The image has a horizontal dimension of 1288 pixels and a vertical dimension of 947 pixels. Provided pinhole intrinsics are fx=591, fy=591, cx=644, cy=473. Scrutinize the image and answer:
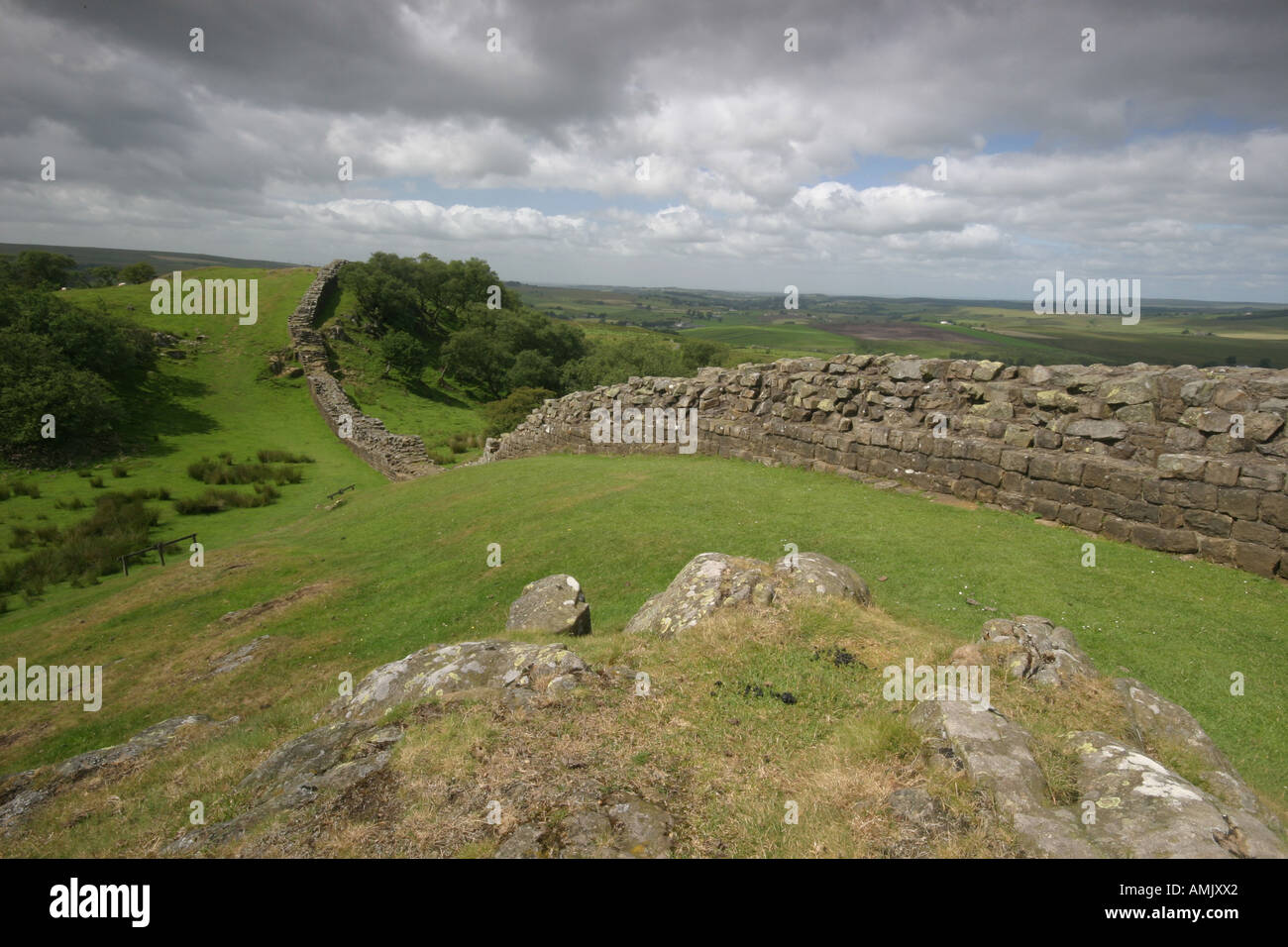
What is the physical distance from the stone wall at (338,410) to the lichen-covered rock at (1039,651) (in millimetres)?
24536

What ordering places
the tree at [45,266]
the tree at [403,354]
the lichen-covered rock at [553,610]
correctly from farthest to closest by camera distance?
the tree at [45,266], the tree at [403,354], the lichen-covered rock at [553,610]

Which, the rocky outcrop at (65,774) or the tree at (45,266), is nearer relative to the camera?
the rocky outcrop at (65,774)

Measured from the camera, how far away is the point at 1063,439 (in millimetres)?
11664

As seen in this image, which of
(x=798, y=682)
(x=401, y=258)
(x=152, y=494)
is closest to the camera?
(x=798, y=682)

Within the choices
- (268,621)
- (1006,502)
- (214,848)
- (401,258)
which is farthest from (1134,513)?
(401,258)

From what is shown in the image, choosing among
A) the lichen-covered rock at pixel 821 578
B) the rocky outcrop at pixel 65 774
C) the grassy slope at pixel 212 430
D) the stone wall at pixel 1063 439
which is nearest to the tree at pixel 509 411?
the grassy slope at pixel 212 430

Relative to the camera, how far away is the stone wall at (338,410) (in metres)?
28.1

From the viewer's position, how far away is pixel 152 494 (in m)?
23.5

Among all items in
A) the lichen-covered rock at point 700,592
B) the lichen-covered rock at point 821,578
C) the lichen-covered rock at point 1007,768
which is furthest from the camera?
the lichen-covered rock at point 821,578

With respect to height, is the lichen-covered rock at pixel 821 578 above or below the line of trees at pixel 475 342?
below

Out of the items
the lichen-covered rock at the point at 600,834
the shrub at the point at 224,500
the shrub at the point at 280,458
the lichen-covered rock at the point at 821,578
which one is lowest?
the shrub at the point at 224,500

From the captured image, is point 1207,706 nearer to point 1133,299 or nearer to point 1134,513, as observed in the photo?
point 1134,513

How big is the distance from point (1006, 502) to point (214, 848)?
1320cm

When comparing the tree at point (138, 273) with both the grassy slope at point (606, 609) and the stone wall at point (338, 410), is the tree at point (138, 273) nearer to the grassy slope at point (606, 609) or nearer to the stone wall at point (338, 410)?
the stone wall at point (338, 410)
